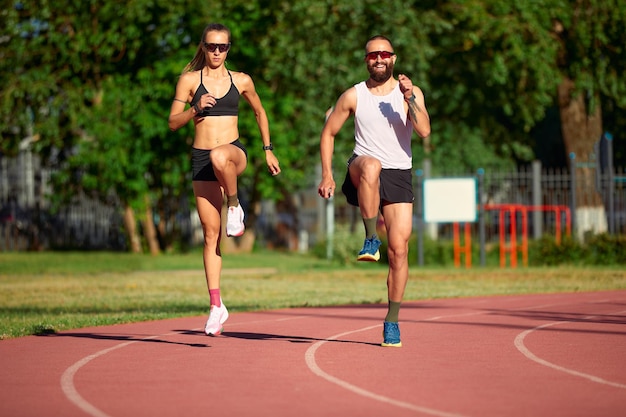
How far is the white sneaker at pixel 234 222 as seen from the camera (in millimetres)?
10802

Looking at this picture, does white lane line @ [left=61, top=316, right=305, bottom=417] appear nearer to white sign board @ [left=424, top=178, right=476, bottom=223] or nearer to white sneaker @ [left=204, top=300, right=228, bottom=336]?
white sneaker @ [left=204, top=300, right=228, bottom=336]

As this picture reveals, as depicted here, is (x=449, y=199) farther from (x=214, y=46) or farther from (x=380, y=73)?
(x=380, y=73)

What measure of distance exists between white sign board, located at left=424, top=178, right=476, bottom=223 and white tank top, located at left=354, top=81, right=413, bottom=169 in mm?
16717

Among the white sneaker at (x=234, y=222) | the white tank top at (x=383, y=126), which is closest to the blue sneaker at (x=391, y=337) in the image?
the white tank top at (x=383, y=126)

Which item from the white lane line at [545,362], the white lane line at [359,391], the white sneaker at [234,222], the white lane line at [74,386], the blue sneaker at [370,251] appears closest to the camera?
the white lane line at [359,391]

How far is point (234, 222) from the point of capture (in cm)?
1085

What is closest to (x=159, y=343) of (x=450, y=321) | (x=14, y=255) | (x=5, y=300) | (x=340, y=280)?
(x=450, y=321)

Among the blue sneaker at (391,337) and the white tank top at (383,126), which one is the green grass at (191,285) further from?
the white tank top at (383,126)

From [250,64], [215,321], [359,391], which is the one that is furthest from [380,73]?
[250,64]

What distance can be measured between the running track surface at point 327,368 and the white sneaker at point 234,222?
1.00m

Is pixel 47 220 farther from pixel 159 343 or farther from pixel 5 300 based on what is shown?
pixel 159 343

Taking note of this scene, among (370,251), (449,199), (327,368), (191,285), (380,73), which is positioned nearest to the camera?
(327,368)

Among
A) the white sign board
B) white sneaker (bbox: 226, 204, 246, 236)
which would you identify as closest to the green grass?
the white sign board

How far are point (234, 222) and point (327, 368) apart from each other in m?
2.31
